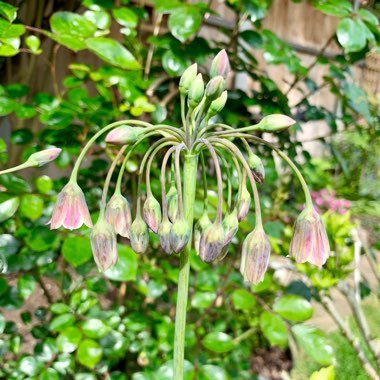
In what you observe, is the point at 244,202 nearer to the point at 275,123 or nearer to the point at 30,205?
the point at 275,123

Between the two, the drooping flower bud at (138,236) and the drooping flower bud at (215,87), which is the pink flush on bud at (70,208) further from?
the drooping flower bud at (215,87)

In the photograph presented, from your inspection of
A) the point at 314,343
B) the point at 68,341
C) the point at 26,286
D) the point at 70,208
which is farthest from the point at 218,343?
the point at 70,208

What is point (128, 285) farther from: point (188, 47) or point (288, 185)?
point (288, 185)

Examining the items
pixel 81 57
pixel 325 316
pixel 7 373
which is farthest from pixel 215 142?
pixel 325 316

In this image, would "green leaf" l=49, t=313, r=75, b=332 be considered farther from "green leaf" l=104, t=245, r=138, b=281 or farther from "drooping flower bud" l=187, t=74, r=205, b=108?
"drooping flower bud" l=187, t=74, r=205, b=108

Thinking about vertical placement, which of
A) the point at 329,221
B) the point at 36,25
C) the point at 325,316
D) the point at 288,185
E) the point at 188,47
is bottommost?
the point at 325,316
